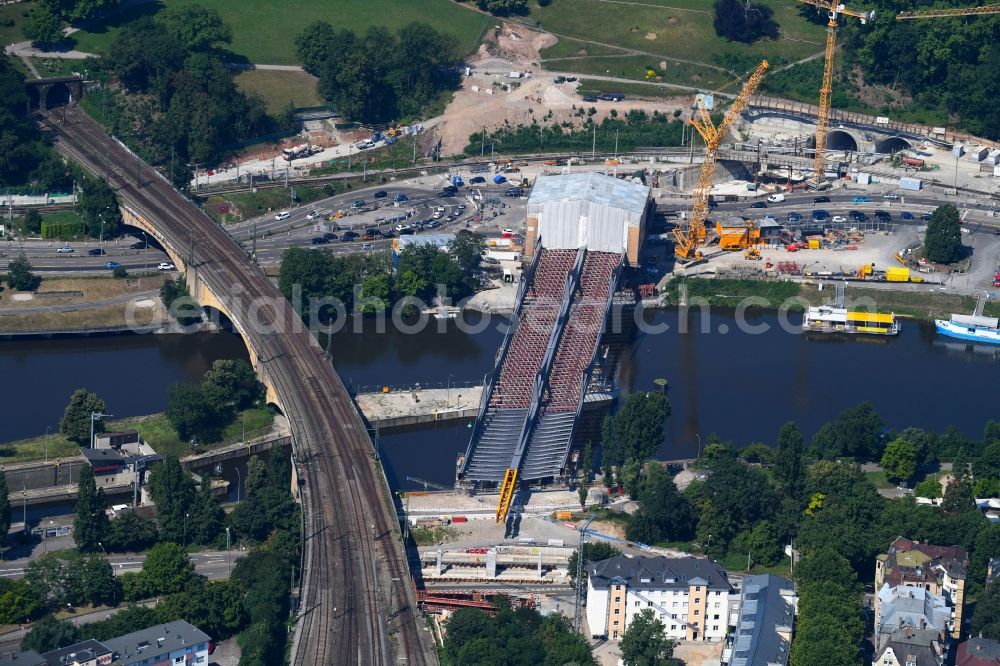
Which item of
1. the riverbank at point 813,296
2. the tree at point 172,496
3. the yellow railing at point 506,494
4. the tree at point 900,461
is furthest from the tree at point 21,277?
the tree at point 900,461

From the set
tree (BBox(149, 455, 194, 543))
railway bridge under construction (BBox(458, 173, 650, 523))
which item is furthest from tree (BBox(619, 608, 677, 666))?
tree (BBox(149, 455, 194, 543))

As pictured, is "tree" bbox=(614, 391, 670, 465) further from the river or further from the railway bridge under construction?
the river

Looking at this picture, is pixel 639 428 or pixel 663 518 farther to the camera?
pixel 639 428

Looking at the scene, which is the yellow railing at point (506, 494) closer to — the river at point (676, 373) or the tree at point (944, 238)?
the river at point (676, 373)

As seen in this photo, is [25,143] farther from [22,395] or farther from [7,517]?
[7,517]

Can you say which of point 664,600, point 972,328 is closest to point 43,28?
point 972,328

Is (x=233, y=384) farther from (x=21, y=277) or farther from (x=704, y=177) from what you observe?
(x=704, y=177)
